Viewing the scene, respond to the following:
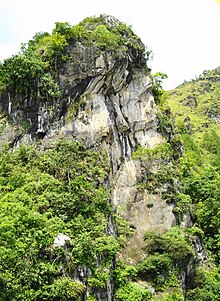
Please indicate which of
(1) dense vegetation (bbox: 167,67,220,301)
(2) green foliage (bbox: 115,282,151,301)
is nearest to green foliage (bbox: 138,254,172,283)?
(2) green foliage (bbox: 115,282,151,301)

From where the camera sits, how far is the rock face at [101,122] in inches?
974

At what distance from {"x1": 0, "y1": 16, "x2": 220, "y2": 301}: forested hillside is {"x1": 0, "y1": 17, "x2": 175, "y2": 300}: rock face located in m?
0.08

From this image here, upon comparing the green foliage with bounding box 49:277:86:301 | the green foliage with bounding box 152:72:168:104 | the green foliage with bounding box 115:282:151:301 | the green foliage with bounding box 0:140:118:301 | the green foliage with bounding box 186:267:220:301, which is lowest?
the green foliage with bounding box 186:267:220:301

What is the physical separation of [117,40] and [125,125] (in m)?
6.77

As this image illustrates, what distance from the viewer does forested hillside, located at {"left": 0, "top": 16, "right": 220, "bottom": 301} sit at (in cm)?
1453

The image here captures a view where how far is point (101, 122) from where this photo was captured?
25906 millimetres

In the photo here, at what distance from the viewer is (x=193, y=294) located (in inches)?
840

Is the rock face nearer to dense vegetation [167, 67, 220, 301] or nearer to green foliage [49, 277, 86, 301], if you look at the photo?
dense vegetation [167, 67, 220, 301]

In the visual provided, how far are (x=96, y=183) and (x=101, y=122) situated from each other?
18.6 feet

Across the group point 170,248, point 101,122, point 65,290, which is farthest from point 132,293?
point 101,122

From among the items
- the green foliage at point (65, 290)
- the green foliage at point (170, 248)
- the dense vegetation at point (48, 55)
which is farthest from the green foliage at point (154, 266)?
the dense vegetation at point (48, 55)

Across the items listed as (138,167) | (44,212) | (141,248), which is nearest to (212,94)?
(138,167)

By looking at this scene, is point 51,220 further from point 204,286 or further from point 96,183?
point 204,286

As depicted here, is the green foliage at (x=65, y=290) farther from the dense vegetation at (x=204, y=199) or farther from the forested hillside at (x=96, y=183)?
the dense vegetation at (x=204, y=199)
